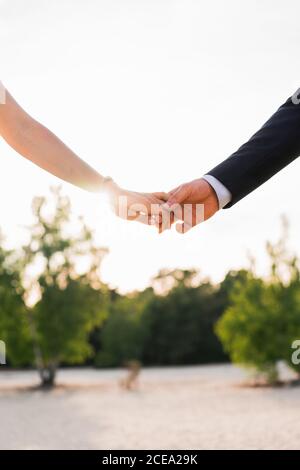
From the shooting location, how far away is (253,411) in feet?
50.3

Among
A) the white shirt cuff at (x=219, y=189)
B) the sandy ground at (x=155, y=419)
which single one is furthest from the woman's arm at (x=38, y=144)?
the sandy ground at (x=155, y=419)

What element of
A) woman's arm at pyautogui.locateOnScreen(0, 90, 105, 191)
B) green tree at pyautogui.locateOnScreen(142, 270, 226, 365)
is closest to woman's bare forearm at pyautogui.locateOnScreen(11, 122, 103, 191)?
woman's arm at pyautogui.locateOnScreen(0, 90, 105, 191)

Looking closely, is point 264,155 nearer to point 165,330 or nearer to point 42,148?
point 42,148

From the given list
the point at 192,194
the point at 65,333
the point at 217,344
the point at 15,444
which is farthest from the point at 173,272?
the point at 192,194

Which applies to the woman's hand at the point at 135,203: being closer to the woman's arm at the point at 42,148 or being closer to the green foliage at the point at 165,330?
the woman's arm at the point at 42,148

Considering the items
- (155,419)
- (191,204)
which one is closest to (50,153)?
(191,204)

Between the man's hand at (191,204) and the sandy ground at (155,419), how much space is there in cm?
795

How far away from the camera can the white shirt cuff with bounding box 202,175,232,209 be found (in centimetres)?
197

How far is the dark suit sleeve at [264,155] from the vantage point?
6.07 feet

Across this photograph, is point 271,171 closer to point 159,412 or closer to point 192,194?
point 192,194

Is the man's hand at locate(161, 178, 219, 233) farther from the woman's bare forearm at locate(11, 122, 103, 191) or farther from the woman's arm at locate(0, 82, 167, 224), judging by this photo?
the woman's bare forearm at locate(11, 122, 103, 191)

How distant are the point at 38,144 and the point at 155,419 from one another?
12213mm

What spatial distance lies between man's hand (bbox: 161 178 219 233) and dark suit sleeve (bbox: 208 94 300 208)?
0.18ft
